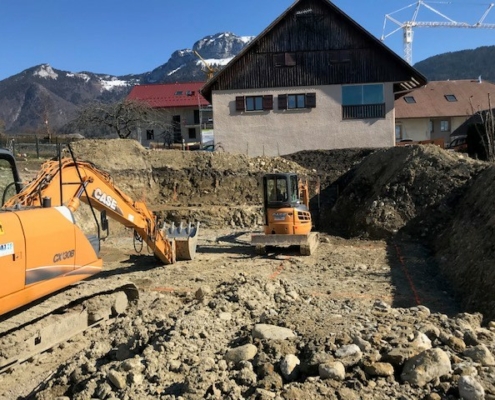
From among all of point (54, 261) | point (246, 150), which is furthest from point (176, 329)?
point (246, 150)

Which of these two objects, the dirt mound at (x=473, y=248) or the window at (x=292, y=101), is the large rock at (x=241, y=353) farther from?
the window at (x=292, y=101)

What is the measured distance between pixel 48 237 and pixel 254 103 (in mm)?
23700

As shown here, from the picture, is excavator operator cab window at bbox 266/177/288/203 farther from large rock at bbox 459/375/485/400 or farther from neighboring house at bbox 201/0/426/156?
neighboring house at bbox 201/0/426/156

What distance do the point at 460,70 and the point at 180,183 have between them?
12154 centimetres

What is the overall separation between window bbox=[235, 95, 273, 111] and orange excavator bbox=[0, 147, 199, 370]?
20.0m

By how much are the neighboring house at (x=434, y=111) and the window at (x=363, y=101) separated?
18.5 metres

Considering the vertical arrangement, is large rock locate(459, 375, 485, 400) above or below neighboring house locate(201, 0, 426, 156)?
below

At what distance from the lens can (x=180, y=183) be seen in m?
23.4

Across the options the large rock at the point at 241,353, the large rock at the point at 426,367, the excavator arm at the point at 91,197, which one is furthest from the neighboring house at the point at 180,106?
the large rock at the point at 426,367

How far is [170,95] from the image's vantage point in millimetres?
49875

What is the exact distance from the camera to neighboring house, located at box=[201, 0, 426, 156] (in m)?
27.7

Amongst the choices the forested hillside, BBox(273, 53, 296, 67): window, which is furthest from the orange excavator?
the forested hillside

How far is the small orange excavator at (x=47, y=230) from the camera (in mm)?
5508

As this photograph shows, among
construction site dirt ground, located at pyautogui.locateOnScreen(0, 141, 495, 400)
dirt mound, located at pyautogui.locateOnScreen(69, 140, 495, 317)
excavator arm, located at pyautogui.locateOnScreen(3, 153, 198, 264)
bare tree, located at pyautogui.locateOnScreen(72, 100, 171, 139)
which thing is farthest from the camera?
bare tree, located at pyautogui.locateOnScreen(72, 100, 171, 139)
